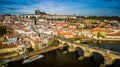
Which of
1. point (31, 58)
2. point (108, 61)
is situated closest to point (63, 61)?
point (31, 58)

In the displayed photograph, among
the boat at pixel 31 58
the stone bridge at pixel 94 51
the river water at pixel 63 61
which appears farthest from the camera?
the boat at pixel 31 58

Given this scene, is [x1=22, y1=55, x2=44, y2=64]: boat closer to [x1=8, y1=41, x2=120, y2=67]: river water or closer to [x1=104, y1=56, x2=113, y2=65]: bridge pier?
[x1=8, y1=41, x2=120, y2=67]: river water

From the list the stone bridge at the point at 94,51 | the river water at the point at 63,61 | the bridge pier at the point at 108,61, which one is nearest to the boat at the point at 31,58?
the river water at the point at 63,61

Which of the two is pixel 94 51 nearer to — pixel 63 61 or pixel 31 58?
pixel 63 61

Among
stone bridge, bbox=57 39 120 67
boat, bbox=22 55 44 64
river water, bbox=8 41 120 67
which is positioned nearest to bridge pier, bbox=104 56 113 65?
stone bridge, bbox=57 39 120 67

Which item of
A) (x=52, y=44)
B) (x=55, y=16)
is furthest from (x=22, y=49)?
(x=55, y=16)

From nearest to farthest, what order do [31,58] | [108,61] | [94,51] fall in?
[108,61], [31,58], [94,51]

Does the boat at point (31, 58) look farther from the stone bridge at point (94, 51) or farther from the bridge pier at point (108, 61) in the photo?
the bridge pier at point (108, 61)

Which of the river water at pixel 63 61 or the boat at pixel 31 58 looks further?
the boat at pixel 31 58

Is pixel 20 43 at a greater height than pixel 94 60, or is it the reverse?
pixel 20 43

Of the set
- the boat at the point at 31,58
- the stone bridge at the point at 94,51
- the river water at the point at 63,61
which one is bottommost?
the river water at the point at 63,61

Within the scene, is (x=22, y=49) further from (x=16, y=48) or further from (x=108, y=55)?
(x=108, y=55)
